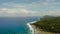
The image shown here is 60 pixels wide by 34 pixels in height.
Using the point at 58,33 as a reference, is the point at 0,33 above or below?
above

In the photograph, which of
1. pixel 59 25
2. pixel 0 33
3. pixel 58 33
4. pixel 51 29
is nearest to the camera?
pixel 58 33

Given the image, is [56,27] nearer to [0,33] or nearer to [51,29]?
[51,29]

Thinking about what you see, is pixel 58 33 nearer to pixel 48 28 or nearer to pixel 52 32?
pixel 52 32

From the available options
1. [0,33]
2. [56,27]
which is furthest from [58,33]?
[0,33]

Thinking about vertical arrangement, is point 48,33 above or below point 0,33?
below

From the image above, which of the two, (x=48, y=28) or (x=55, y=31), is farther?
(x=48, y=28)

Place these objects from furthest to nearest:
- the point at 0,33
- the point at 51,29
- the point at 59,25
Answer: the point at 0,33, the point at 59,25, the point at 51,29

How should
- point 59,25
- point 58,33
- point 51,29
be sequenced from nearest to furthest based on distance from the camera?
point 58,33 → point 51,29 → point 59,25
